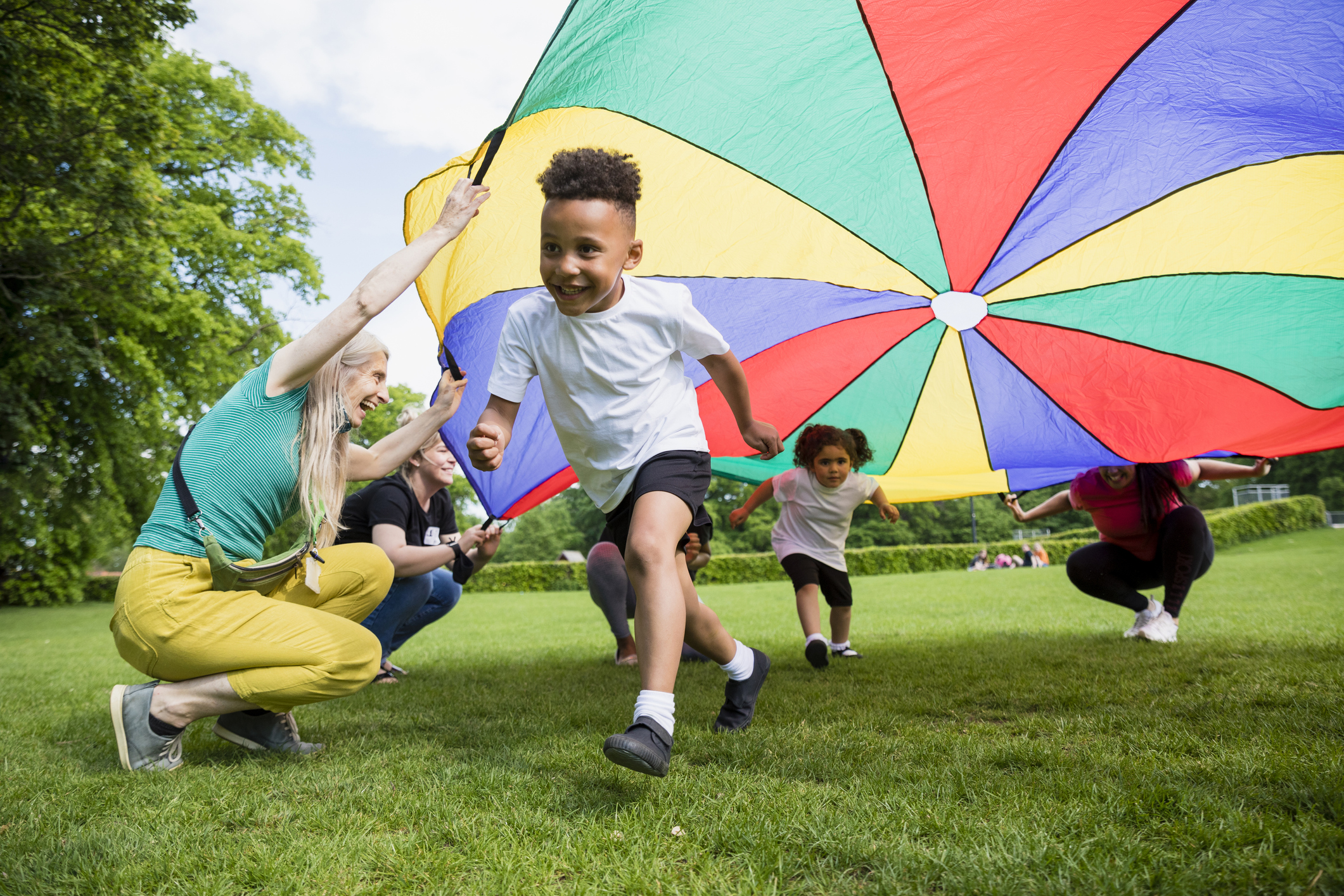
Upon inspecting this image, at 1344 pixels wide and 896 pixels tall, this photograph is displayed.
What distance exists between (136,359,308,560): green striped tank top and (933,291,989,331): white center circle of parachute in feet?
10.3

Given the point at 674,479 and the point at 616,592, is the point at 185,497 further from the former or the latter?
the point at 616,592

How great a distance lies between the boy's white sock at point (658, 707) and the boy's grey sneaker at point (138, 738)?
1.49 meters

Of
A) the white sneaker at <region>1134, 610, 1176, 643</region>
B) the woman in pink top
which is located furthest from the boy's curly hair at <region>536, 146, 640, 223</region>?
the white sneaker at <region>1134, 610, 1176, 643</region>

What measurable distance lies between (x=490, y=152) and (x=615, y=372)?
120 cm

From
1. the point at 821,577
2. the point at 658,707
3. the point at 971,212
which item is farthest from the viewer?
the point at 821,577

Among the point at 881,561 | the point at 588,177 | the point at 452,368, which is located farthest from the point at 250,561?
the point at 881,561

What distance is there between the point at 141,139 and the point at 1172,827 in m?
12.4

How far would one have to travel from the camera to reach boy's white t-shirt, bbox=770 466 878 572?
4543 mm

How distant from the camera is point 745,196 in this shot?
12.0ft

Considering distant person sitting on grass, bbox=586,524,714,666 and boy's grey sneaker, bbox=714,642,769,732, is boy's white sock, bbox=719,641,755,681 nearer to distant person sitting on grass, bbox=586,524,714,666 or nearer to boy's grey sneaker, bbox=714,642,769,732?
boy's grey sneaker, bbox=714,642,769,732

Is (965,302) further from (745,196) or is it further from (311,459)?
(311,459)

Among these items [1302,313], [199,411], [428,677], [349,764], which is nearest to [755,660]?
[349,764]

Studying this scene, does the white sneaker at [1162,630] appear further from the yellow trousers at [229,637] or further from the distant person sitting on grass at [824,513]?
the yellow trousers at [229,637]

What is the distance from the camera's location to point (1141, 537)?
15.5 ft
